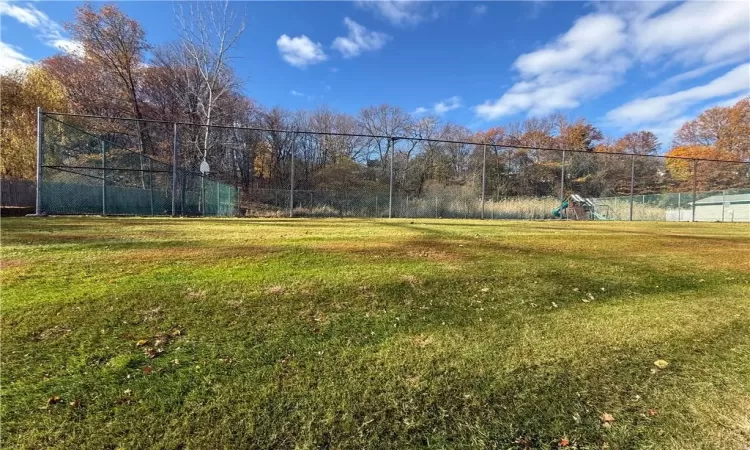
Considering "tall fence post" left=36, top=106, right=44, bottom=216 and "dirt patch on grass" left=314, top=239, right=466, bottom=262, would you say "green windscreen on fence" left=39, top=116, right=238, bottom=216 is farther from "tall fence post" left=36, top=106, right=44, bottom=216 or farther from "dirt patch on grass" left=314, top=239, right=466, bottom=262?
"dirt patch on grass" left=314, top=239, right=466, bottom=262

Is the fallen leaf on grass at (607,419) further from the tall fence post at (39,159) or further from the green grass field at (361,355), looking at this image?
the tall fence post at (39,159)

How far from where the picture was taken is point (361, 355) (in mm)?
2031

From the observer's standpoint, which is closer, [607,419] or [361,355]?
[607,419]

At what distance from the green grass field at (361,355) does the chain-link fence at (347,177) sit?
896 cm

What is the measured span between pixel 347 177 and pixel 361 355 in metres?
27.2

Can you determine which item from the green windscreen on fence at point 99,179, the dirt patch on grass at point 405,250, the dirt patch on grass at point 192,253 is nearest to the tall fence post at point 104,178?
the green windscreen on fence at point 99,179

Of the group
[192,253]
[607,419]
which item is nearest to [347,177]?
[192,253]

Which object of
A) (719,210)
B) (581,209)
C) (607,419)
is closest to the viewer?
(607,419)

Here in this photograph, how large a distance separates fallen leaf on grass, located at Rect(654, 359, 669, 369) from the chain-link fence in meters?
11.3

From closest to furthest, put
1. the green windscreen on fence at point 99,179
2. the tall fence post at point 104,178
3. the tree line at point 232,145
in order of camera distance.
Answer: the green windscreen on fence at point 99,179, the tall fence post at point 104,178, the tree line at point 232,145

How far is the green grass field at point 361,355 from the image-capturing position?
1.46 meters

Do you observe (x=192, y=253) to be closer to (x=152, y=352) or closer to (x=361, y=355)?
(x=152, y=352)

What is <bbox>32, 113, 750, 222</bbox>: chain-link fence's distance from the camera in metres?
11.4

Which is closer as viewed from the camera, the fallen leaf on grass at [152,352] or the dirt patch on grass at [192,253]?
the fallen leaf on grass at [152,352]
